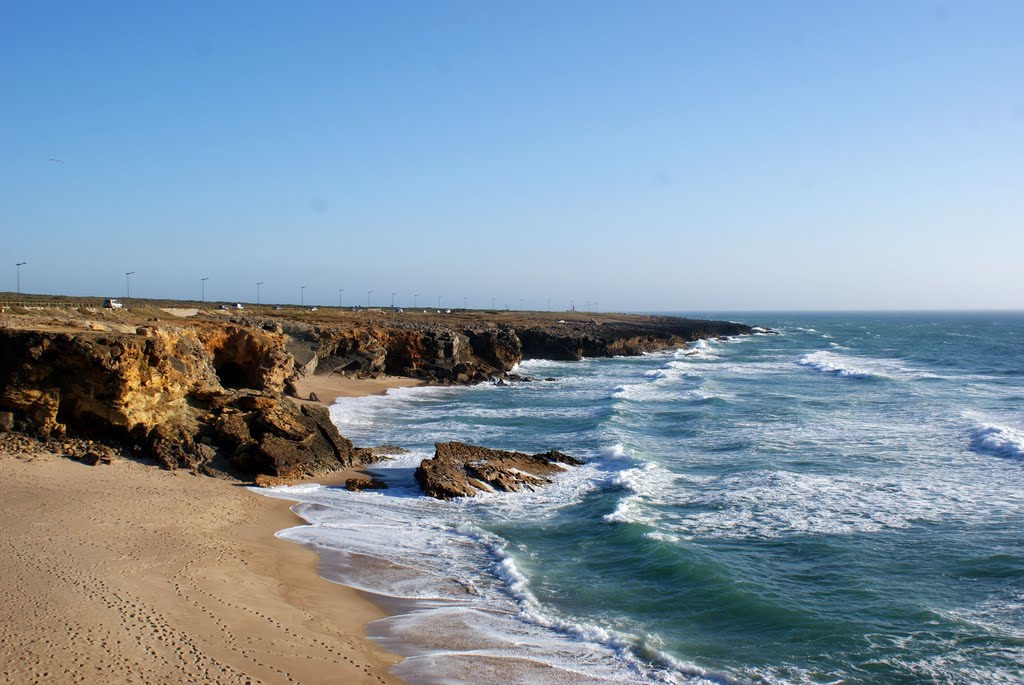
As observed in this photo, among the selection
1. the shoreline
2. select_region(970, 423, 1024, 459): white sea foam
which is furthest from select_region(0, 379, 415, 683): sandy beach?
select_region(970, 423, 1024, 459): white sea foam

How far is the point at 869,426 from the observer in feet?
104

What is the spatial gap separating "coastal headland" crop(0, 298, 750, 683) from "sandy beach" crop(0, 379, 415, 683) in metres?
0.03

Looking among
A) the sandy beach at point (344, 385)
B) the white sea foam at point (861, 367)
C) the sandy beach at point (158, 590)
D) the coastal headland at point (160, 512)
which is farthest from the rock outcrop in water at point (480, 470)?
the white sea foam at point (861, 367)

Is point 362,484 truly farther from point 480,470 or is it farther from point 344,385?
point 344,385

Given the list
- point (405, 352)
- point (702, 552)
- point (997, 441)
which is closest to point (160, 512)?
point (702, 552)

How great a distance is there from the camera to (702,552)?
16.1m

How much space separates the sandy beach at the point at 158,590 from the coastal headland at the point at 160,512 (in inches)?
1.3

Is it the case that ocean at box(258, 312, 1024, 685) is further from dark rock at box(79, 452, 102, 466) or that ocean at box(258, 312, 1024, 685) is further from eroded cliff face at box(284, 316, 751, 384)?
eroded cliff face at box(284, 316, 751, 384)

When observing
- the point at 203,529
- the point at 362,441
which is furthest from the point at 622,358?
the point at 203,529

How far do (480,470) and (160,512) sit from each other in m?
8.32

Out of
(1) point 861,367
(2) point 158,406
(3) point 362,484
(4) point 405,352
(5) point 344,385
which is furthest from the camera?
(1) point 861,367

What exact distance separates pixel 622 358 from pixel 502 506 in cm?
5325

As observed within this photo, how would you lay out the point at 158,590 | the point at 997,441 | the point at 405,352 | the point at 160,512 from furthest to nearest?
1. the point at 405,352
2. the point at 997,441
3. the point at 160,512
4. the point at 158,590

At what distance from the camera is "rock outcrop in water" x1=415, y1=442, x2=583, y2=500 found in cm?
2047
